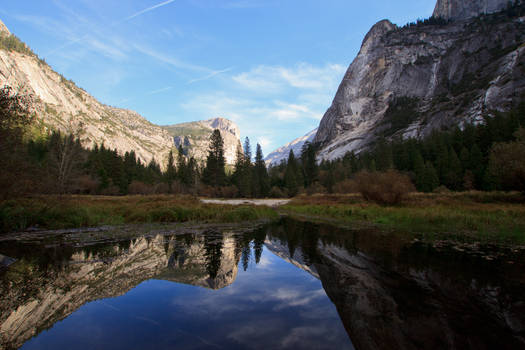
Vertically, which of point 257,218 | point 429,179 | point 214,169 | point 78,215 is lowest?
point 257,218

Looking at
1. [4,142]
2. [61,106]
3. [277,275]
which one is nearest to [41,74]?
[61,106]

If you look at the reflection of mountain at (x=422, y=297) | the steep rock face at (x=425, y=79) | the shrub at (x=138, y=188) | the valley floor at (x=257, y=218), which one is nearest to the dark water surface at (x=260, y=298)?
the reflection of mountain at (x=422, y=297)

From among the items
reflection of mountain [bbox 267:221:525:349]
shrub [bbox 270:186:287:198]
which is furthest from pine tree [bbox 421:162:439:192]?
reflection of mountain [bbox 267:221:525:349]

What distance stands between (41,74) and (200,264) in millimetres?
230427

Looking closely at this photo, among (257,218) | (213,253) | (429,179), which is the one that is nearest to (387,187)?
(257,218)

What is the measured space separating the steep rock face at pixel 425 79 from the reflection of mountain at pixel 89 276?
118m

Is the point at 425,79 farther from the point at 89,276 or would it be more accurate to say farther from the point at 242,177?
the point at 89,276

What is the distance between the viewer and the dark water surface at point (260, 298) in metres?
3.62

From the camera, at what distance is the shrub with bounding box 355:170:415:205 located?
72.3 feet

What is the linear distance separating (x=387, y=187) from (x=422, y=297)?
769 inches

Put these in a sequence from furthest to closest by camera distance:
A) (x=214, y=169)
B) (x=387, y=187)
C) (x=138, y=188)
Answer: (x=214, y=169) < (x=138, y=188) < (x=387, y=187)

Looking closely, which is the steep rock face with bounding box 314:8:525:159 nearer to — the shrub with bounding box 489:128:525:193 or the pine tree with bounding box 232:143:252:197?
the pine tree with bounding box 232:143:252:197

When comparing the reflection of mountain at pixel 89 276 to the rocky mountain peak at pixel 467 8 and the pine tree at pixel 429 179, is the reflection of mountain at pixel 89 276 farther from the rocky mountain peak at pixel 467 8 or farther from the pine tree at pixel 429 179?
the rocky mountain peak at pixel 467 8

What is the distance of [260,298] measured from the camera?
549cm
